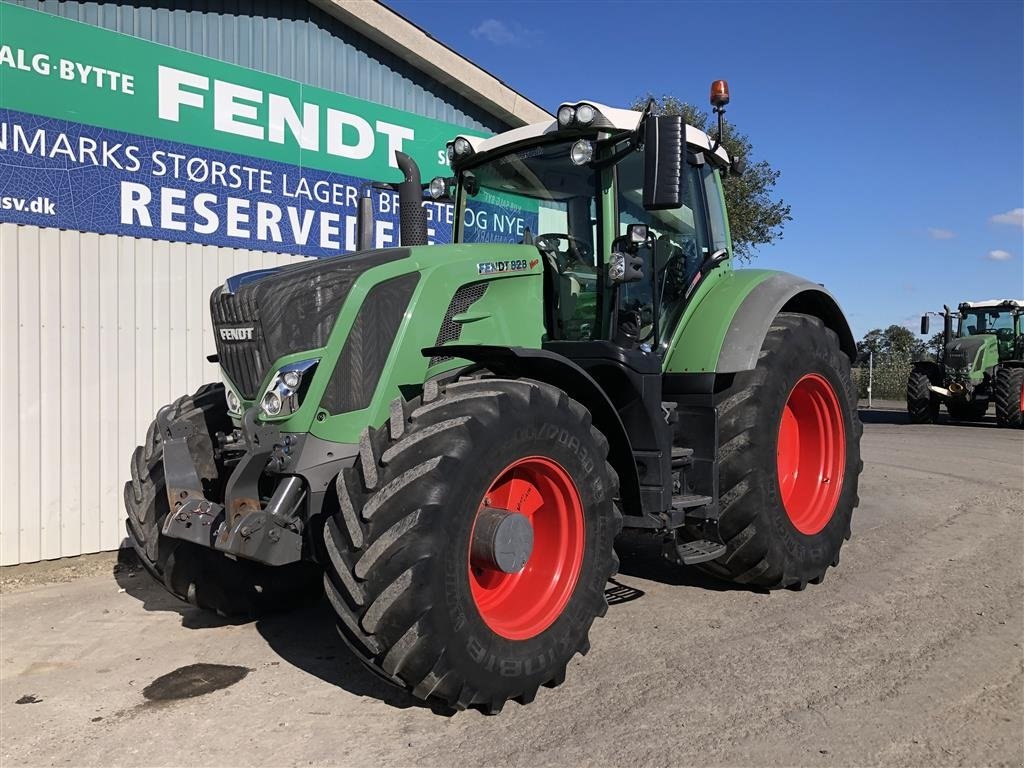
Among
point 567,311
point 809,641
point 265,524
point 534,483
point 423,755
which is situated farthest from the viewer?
point 567,311

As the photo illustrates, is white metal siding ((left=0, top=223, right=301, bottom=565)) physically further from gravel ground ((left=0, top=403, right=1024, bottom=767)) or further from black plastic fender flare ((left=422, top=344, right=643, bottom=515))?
black plastic fender flare ((left=422, top=344, right=643, bottom=515))

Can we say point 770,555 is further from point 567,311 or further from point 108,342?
point 108,342

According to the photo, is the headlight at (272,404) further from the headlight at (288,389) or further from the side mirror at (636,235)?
the side mirror at (636,235)

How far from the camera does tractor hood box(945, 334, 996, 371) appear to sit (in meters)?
17.5

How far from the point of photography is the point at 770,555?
4.84 m

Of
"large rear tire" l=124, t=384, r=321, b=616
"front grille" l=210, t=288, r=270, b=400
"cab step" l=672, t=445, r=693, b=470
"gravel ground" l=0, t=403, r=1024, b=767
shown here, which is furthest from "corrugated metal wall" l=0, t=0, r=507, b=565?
"cab step" l=672, t=445, r=693, b=470

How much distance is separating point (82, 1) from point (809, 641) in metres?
6.71

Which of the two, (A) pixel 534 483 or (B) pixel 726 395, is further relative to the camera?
(B) pixel 726 395

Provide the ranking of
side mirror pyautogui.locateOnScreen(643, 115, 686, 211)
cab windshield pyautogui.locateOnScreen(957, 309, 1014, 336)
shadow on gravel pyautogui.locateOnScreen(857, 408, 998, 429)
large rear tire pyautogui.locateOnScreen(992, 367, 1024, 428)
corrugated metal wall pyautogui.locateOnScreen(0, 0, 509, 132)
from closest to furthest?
1. side mirror pyautogui.locateOnScreen(643, 115, 686, 211)
2. corrugated metal wall pyautogui.locateOnScreen(0, 0, 509, 132)
3. large rear tire pyautogui.locateOnScreen(992, 367, 1024, 428)
4. shadow on gravel pyautogui.locateOnScreen(857, 408, 998, 429)
5. cab windshield pyautogui.locateOnScreen(957, 309, 1014, 336)

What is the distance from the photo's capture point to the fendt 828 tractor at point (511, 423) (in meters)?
3.20

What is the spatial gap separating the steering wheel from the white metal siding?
3513 millimetres

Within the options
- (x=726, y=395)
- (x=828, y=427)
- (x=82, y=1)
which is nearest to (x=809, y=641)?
(x=726, y=395)

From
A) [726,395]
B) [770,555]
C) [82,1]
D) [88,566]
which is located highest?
[82,1]

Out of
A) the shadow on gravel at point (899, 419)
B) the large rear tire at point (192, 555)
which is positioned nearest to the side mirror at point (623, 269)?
the large rear tire at point (192, 555)
